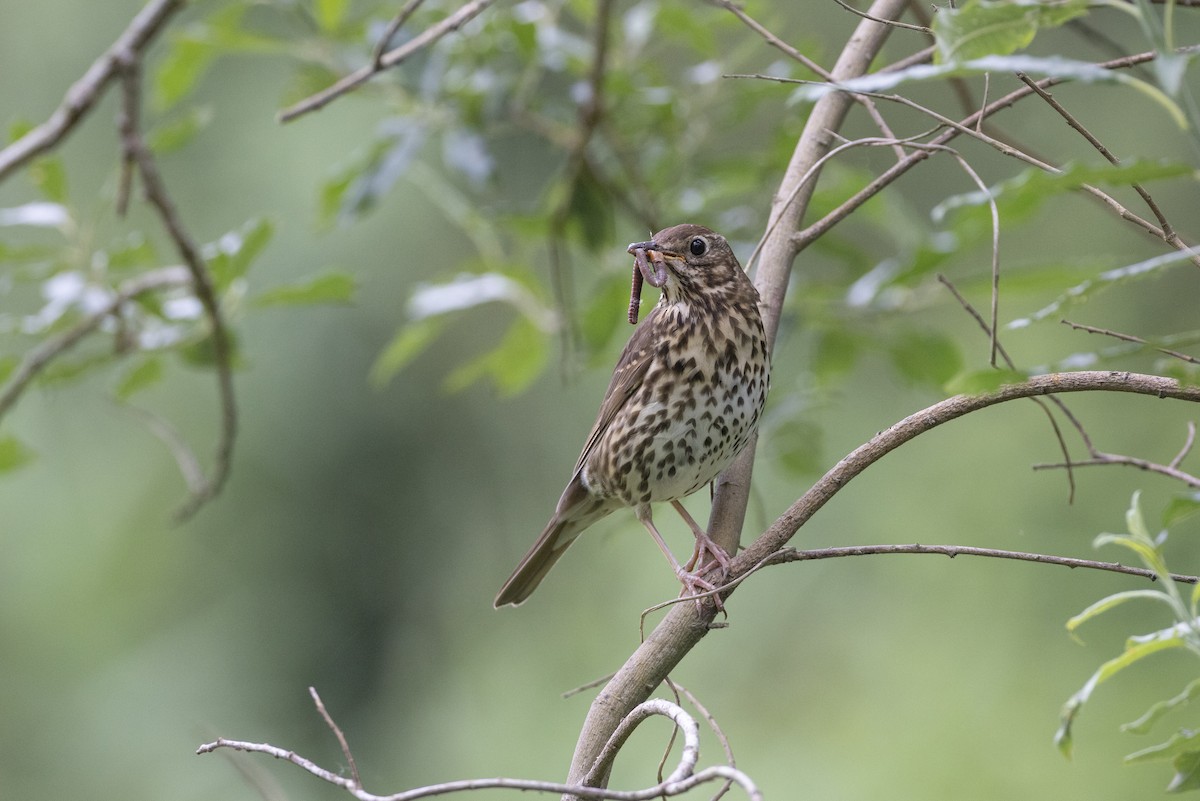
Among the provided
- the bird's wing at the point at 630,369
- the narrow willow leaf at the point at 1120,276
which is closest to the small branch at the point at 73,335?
the bird's wing at the point at 630,369

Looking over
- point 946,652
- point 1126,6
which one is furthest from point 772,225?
point 946,652

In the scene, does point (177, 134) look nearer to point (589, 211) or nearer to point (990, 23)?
point (589, 211)

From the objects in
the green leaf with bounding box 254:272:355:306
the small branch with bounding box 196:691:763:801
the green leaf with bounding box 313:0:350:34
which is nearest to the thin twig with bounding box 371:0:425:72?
the green leaf with bounding box 313:0:350:34

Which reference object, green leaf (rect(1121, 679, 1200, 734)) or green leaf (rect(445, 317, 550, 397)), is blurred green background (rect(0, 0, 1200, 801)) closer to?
A: green leaf (rect(445, 317, 550, 397))

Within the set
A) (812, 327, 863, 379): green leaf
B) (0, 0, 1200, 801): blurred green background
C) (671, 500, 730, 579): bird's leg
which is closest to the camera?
(671, 500, 730, 579): bird's leg

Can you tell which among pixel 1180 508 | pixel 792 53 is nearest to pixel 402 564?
pixel 792 53

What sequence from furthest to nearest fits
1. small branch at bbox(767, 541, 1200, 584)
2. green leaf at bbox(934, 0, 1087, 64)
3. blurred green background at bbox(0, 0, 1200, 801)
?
1. blurred green background at bbox(0, 0, 1200, 801)
2. small branch at bbox(767, 541, 1200, 584)
3. green leaf at bbox(934, 0, 1087, 64)

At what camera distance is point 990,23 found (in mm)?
1152

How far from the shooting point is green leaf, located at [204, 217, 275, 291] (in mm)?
2766

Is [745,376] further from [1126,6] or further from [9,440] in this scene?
[9,440]

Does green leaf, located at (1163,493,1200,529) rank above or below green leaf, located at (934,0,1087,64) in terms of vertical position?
below

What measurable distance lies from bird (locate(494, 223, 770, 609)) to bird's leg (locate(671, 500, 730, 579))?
0.02 m

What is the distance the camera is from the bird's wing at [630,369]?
9.61 ft

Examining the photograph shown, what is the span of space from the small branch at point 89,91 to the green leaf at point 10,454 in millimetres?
704
